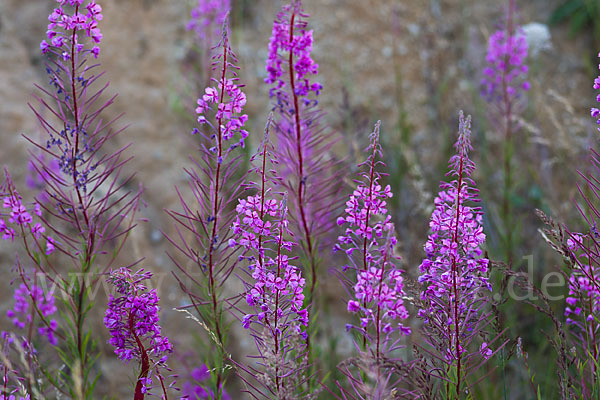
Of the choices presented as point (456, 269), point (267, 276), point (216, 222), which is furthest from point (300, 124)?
point (456, 269)

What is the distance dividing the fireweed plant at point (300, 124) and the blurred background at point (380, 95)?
1.07 metres

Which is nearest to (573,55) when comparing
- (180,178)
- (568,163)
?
(568,163)

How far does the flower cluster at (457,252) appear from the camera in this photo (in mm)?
1543

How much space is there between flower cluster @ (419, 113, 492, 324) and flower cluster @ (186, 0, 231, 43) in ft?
7.30

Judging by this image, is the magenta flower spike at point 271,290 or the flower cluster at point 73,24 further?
the flower cluster at point 73,24

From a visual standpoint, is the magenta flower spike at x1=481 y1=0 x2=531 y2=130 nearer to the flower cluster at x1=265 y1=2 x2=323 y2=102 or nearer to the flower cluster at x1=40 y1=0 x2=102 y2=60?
the flower cluster at x1=265 y1=2 x2=323 y2=102

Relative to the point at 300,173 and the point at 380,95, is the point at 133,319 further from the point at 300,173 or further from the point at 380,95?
the point at 380,95

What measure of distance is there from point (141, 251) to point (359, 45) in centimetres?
229

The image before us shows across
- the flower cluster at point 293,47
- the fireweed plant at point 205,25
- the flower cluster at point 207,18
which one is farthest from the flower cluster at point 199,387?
the flower cluster at point 207,18

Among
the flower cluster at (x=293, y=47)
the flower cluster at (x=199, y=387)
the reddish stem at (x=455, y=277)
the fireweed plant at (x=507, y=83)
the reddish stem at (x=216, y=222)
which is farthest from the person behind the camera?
the fireweed plant at (x=507, y=83)

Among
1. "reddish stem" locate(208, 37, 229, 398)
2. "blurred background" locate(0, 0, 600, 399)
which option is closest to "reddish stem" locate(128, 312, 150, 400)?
"reddish stem" locate(208, 37, 229, 398)

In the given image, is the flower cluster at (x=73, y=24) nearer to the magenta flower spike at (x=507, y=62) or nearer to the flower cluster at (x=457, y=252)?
the flower cluster at (x=457, y=252)

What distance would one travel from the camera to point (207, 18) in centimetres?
343

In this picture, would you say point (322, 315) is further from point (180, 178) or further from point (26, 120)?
point (26, 120)
